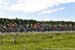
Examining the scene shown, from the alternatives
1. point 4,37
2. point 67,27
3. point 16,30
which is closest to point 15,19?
point 67,27

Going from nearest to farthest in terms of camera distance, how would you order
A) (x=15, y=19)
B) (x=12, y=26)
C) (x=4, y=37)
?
(x=4, y=37), (x=12, y=26), (x=15, y=19)

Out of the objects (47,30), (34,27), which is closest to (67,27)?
(47,30)

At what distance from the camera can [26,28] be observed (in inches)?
2739

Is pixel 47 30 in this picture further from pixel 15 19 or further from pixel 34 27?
pixel 15 19

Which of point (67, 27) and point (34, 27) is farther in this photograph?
point (67, 27)

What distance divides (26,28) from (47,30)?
6.43 meters

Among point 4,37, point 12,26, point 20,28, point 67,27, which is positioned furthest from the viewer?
point 67,27

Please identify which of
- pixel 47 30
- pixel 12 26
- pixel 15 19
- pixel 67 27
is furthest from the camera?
pixel 15 19

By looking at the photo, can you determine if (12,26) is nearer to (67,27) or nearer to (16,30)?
(16,30)

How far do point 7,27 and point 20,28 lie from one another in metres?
4.73

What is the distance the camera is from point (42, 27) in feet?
238

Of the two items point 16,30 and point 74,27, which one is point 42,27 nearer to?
point 16,30

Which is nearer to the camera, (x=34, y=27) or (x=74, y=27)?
(x=34, y=27)

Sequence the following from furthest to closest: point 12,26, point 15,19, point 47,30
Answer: point 15,19
point 47,30
point 12,26
